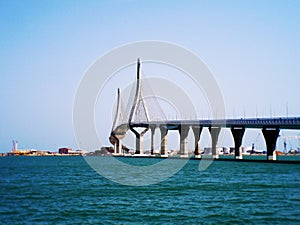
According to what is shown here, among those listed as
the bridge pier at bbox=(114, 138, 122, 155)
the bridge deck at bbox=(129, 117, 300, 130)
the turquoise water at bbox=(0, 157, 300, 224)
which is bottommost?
the turquoise water at bbox=(0, 157, 300, 224)

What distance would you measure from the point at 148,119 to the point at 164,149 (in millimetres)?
8207

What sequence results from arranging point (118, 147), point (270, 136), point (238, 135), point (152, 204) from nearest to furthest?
point (152, 204)
point (270, 136)
point (238, 135)
point (118, 147)

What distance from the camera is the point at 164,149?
11994 cm

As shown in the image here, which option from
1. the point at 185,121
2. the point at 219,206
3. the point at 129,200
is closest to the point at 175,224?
the point at 219,206

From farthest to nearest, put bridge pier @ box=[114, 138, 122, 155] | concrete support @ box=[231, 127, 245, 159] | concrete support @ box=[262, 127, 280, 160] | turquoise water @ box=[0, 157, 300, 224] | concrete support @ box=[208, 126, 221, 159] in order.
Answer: bridge pier @ box=[114, 138, 122, 155] → concrete support @ box=[208, 126, 221, 159] → concrete support @ box=[231, 127, 245, 159] → concrete support @ box=[262, 127, 280, 160] → turquoise water @ box=[0, 157, 300, 224]

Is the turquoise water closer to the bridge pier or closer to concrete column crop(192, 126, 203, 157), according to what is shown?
concrete column crop(192, 126, 203, 157)

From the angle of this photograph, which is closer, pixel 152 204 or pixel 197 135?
pixel 152 204

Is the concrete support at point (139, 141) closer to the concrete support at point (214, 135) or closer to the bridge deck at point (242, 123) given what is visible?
the bridge deck at point (242, 123)

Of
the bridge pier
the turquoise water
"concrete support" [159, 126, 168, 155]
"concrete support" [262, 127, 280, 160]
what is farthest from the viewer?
the bridge pier

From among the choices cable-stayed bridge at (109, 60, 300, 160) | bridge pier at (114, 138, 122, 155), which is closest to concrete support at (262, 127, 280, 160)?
cable-stayed bridge at (109, 60, 300, 160)

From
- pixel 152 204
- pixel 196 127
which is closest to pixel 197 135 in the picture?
pixel 196 127

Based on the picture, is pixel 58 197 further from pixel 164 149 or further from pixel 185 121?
pixel 164 149

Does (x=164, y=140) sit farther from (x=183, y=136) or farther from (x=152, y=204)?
(x=152, y=204)

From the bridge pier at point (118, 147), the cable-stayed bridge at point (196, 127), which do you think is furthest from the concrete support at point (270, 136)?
the bridge pier at point (118, 147)
